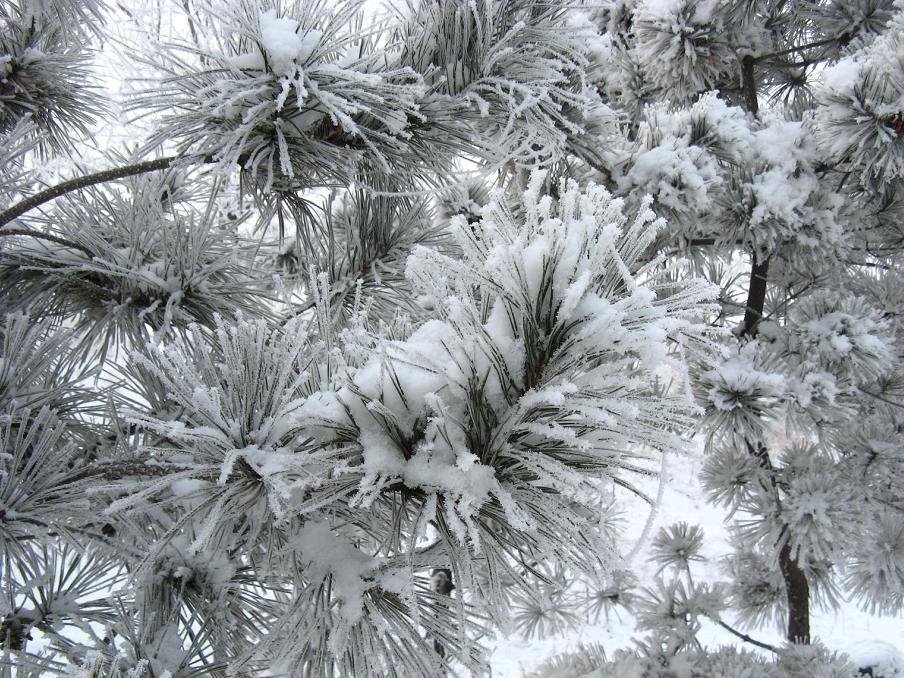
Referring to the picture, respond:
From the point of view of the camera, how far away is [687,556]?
5.97 feet

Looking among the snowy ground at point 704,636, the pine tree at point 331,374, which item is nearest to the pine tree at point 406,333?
the pine tree at point 331,374

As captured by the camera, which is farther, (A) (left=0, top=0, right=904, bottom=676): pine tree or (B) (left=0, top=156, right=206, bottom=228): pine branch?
(B) (left=0, top=156, right=206, bottom=228): pine branch

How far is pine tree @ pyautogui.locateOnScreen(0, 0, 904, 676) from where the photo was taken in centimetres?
38

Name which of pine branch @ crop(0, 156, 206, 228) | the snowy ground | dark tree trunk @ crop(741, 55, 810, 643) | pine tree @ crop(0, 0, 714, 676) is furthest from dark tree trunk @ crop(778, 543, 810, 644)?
pine branch @ crop(0, 156, 206, 228)

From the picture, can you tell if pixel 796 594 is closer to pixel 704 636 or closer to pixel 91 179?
pixel 91 179

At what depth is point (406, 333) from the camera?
54cm

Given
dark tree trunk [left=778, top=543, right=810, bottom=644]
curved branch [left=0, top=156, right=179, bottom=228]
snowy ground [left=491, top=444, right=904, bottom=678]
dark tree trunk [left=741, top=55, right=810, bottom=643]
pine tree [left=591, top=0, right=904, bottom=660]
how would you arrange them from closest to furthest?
1. curved branch [left=0, top=156, right=179, bottom=228]
2. pine tree [left=591, top=0, right=904, bottom=660]
3. dark tree trunk [left=741, top=55, right=810, bottom=643]
4. dark tree trunk [left=778, top=543, right=810, bottom=644]
5. snowy ground [left=491, top=444, right=904, bottom=678]

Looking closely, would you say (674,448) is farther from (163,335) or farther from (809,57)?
(809,57)

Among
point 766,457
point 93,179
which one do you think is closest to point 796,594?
point 766,457

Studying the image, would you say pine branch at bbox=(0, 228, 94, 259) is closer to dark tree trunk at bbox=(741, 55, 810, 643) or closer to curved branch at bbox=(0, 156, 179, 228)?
curved branch at bbox=(0, 156, 179, 228)

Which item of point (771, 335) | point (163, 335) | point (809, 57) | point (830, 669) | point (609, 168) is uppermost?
point (809, 57)

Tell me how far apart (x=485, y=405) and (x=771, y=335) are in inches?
48.3

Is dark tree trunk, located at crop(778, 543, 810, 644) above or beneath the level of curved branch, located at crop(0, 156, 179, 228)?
beneath

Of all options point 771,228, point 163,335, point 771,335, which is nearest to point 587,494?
point 163,335
